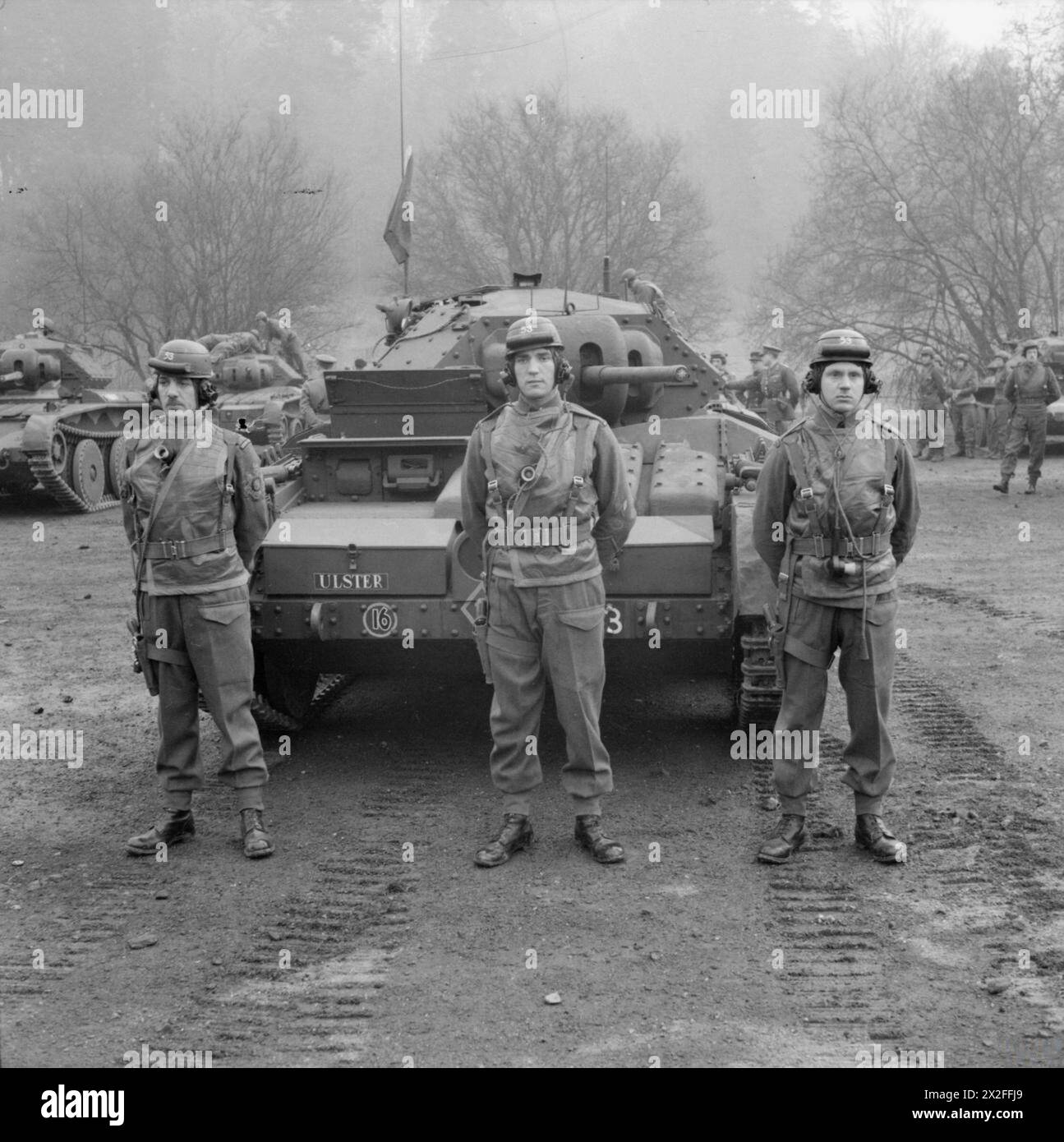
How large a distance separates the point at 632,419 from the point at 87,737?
128 inches

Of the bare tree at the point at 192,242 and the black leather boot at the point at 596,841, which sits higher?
the bare tree at the point at 192,242

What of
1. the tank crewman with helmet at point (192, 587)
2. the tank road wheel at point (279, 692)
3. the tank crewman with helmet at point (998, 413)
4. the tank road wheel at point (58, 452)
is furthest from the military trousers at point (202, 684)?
the tank crewman with helmet at point (998, 413)

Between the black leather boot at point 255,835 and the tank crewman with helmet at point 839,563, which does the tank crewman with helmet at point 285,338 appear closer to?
the black leather boot at point 255,835

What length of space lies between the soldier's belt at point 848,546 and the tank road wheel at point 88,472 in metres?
14.0

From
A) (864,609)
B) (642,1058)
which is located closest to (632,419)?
(864,609)

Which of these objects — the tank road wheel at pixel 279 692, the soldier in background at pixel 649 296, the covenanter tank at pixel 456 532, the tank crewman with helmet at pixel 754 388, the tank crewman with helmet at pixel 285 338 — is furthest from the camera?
the tank crewman with helmet at pixel 285 338

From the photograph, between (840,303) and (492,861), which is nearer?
(492,861)

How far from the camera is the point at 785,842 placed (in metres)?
5.11

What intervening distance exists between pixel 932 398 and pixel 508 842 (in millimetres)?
20427

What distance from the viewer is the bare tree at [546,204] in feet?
111

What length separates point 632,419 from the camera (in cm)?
783

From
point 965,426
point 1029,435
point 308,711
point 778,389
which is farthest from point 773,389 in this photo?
point 308,711
